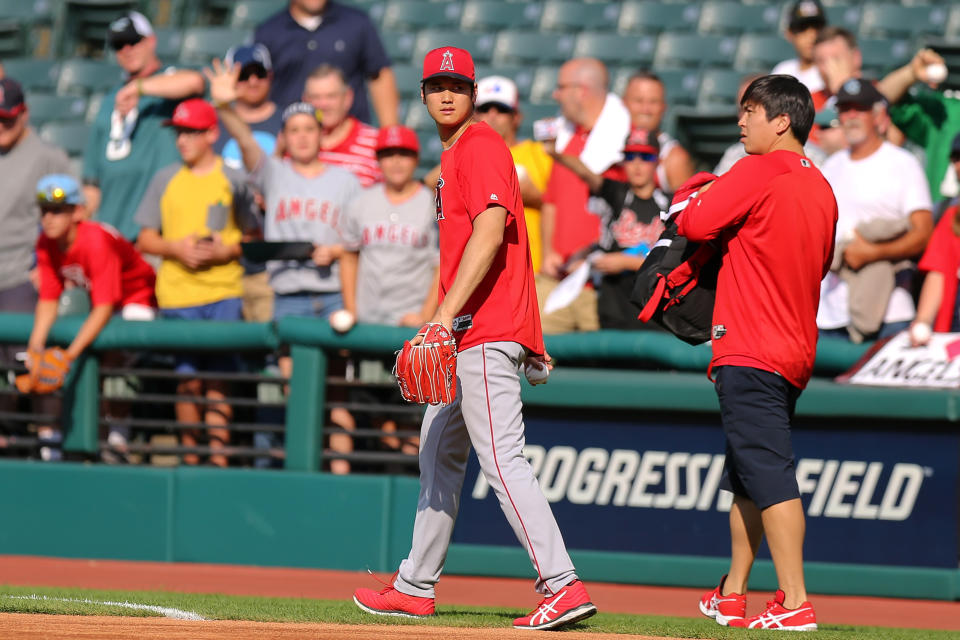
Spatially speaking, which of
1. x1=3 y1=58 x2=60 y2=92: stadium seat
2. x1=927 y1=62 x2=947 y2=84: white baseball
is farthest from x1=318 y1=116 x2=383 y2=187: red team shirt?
x1=3 y1=58 x2=60 y2=92: stadium seat

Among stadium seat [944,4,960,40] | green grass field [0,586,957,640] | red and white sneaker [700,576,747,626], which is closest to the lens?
green grass field [0,586,957,640]

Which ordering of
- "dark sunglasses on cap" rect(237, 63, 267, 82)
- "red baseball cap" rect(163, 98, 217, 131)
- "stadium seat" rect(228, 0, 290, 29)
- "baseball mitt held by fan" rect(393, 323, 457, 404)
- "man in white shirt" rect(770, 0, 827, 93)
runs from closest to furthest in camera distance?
"baseball mitt held by fan" rect(393, 323, 457, 404), "red baseball cap" rect(163, 98, 217, 131), "man in white shirt" rect(770, 0, 827, 93), "dark sunglasses on cap" rect(237, 63, 267, 82), "stadium seat" rect(228, 0, 290, 29)

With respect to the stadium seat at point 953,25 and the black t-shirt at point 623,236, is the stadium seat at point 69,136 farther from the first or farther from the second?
the stadium seat at point 953,25

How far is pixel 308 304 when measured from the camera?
7.30 metres

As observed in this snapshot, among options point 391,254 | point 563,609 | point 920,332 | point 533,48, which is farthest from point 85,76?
point 563,609

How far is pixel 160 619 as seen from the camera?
4.09 metres

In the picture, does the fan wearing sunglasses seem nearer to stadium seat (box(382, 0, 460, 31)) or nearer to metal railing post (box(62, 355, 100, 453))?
metal railing post (box(62, 355, 100, 453))

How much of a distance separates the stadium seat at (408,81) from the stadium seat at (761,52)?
Result: 279 cm

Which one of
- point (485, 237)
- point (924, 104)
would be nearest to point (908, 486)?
point (924, 104)

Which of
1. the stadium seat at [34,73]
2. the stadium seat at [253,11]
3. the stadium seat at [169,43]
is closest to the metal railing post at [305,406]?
the stadium seat at [169,43]

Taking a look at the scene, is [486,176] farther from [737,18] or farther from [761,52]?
[737,18]

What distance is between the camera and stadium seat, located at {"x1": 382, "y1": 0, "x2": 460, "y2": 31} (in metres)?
12.4

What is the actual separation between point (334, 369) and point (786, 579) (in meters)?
3.25

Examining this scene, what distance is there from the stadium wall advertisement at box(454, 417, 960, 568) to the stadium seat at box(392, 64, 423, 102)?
5.70 metres
